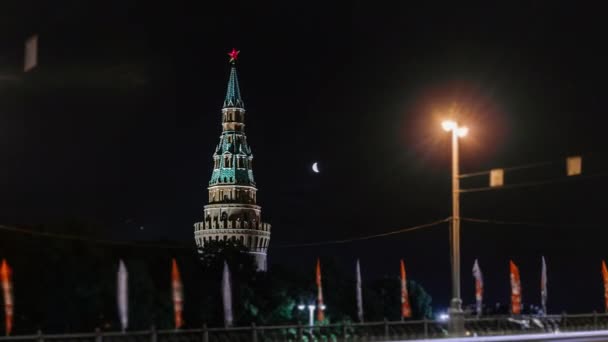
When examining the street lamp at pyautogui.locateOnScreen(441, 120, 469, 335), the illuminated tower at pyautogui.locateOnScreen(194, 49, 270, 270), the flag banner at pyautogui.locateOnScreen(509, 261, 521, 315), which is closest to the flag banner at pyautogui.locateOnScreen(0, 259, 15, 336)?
the flag banner at pyautogui.locateOnScreen(509, 261, 521, 315)

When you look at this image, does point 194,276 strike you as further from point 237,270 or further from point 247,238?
point 247,238

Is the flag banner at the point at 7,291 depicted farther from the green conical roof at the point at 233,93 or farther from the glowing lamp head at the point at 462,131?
the green conical roof at the point at 233,93

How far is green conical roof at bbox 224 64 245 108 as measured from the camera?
627 feet

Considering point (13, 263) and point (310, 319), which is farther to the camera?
point (310, 319)

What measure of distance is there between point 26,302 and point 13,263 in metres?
2.83

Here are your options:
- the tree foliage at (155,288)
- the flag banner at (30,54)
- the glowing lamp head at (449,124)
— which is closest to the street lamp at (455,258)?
the glowing lamp head at (449,124)

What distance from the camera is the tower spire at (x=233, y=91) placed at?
191 metres

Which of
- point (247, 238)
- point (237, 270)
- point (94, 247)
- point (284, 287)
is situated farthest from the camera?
point (247, 238)

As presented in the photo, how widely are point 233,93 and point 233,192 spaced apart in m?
17.9

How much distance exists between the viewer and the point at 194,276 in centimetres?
10181

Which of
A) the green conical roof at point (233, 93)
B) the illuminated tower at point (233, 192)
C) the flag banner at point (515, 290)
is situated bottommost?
the flag banner at point (515, 290)

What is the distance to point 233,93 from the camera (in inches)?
7613

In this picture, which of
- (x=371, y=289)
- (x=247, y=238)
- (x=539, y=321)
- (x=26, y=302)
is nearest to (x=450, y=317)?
(x=539, y=321)

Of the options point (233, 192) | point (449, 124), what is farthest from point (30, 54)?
point (233, 192)
